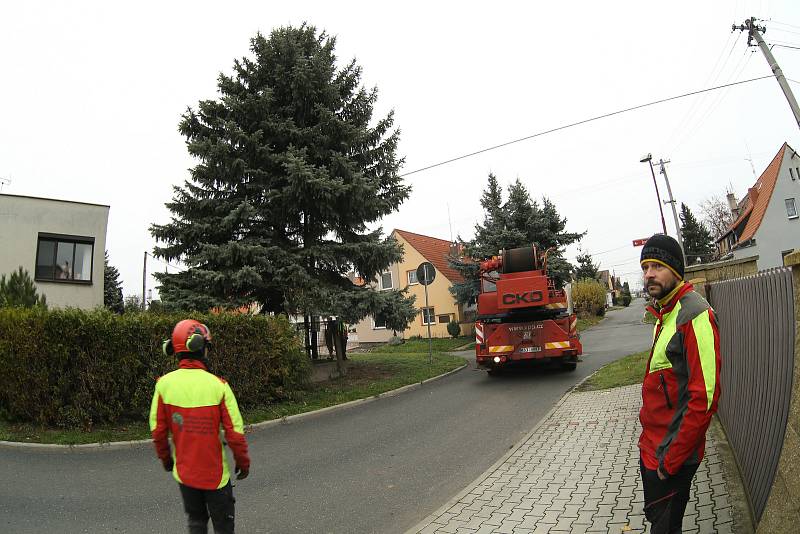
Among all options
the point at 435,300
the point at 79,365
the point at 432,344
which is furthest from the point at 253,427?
the point at 435,300

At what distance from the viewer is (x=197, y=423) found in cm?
303

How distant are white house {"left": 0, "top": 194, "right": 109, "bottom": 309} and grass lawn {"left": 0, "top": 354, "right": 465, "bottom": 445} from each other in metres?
10.8

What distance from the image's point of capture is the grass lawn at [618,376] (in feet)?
32.0

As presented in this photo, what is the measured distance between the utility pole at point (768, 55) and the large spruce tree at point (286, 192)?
11.7m

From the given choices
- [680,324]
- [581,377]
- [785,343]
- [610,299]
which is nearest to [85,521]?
[680,324]

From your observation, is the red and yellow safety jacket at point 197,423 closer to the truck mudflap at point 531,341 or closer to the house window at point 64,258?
the truck mudflap at point 531,341

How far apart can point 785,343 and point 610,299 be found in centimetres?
8833

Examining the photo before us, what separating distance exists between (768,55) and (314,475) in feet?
60.0

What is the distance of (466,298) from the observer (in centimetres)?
2853

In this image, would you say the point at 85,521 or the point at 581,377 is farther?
the point at 581,377

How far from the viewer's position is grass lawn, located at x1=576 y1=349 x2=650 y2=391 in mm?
9742

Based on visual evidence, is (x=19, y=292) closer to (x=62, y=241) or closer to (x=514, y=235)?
(x=62, y=241)

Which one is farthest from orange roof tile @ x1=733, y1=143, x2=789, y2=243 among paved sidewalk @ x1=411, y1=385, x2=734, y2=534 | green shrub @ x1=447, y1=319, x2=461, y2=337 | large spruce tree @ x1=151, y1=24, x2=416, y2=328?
paved sidewalk @ x1=411, y1=385, x2=734, y2=534

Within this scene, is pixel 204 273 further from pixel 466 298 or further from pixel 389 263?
pixel 466 298
